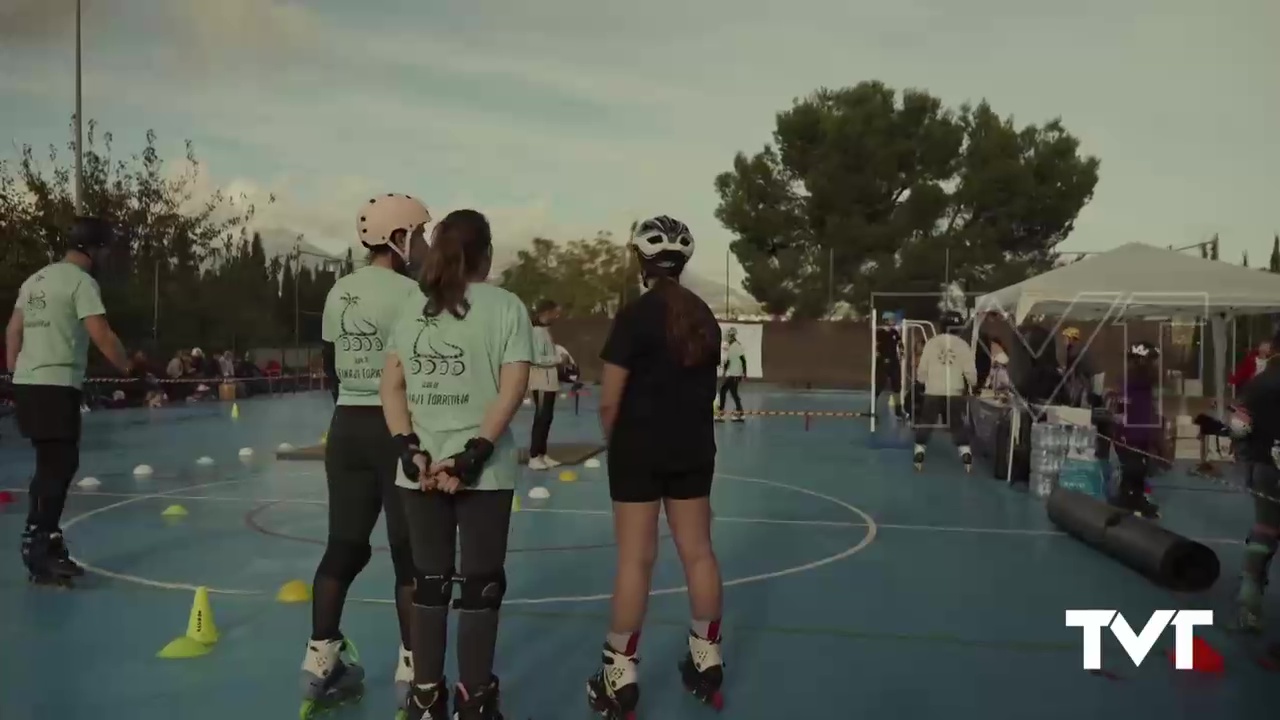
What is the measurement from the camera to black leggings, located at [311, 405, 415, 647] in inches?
143

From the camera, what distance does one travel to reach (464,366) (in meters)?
3.22

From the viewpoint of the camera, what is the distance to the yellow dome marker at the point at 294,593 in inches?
209

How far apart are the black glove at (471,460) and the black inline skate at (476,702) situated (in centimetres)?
68

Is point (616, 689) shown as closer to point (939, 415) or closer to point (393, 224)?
Answer: point (393, 224)

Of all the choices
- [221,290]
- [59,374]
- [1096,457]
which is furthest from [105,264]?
[221,290]

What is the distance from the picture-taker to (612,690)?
367cm

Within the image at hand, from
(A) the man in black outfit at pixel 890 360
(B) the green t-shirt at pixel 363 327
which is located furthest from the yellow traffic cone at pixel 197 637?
(A) the man in black outfit at pixel 890 360

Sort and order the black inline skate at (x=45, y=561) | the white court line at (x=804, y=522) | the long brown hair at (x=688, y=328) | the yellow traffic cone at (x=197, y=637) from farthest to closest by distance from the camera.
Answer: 1. the white court line at (x=804, y=522)
2. the black inline skate at (x=45, y=561)
3. the yellow traffic cone at (x=197, y=637)
4. the long brown hair at (x=688, y=328)

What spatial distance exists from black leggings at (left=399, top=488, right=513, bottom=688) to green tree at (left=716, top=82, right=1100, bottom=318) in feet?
113

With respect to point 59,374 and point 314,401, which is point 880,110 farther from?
point 59,374

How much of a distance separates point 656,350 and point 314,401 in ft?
67.2

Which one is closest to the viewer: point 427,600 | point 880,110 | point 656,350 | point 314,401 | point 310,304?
point 427,600

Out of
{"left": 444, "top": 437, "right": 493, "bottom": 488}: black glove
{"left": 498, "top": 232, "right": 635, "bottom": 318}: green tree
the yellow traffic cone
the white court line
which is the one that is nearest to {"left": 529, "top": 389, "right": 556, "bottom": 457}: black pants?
the white court line

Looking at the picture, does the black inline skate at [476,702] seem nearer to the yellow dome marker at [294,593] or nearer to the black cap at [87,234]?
the yellow dome marker at [294,593]
